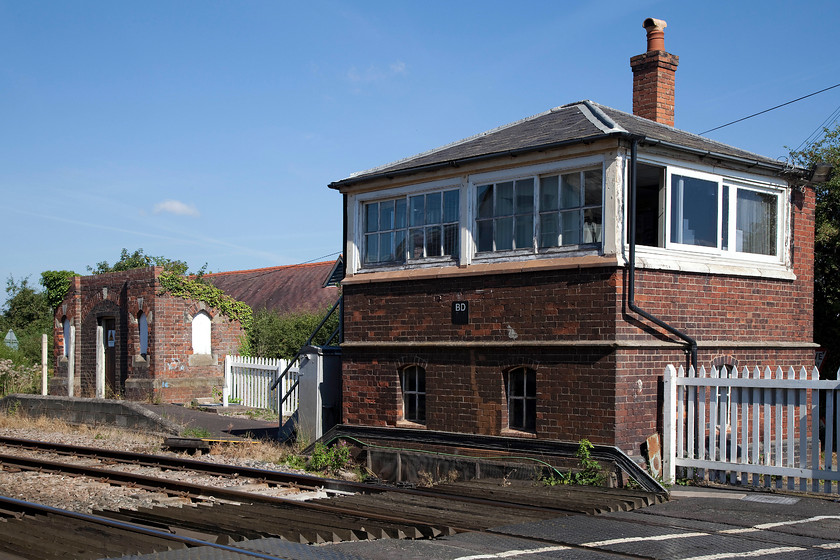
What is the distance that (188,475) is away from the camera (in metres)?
12.9

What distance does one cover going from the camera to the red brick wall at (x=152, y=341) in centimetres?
2333

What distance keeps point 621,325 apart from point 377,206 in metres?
4.87

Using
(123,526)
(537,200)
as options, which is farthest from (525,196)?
(123,526)

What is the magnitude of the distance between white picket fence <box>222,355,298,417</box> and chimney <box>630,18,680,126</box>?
36.2 feet

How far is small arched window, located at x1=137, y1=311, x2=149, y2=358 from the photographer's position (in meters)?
23.8

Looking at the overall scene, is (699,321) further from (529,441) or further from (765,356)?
(529,441)

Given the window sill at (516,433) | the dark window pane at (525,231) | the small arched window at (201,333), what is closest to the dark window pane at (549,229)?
the dark window pane at (525,231)

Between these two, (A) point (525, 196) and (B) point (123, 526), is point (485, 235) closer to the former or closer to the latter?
(A) point (525, 196)

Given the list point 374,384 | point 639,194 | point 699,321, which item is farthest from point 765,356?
point 374,384

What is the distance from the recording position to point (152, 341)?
76.4 feet

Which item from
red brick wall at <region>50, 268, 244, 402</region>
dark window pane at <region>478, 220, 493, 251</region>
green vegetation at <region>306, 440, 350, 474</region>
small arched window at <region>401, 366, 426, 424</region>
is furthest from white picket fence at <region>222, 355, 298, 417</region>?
dark window pane at <region>478, 220, 493, 251</region>

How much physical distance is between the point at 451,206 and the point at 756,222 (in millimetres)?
4387

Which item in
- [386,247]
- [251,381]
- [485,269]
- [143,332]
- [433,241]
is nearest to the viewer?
[485,269]

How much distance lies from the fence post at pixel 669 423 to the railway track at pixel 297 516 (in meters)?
1.35
